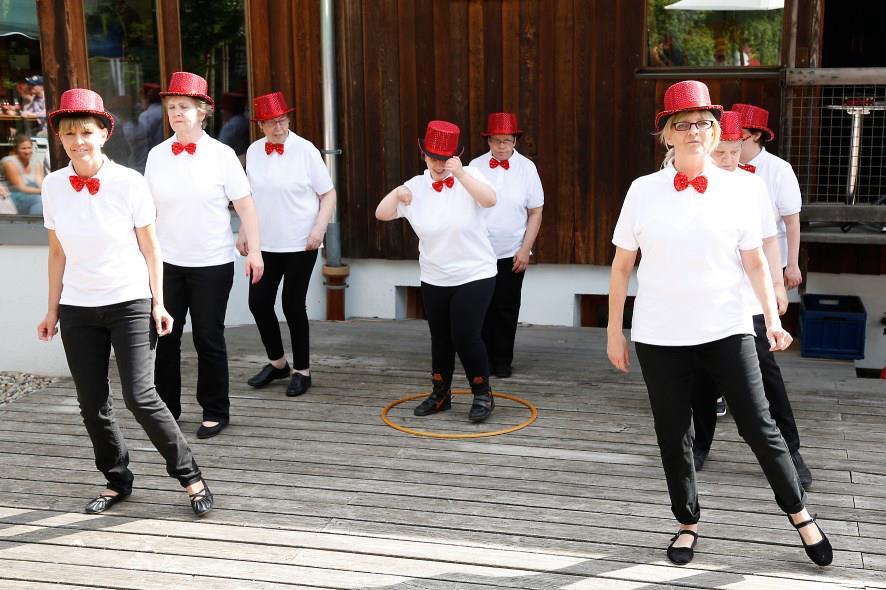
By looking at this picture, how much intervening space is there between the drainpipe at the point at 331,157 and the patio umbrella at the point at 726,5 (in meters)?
2.43

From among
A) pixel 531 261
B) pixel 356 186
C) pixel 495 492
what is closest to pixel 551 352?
pixel 531 261

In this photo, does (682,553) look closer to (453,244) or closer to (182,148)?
(453,244)

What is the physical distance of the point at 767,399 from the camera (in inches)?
169

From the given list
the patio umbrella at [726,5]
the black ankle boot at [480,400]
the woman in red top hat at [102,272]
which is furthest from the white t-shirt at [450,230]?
the patio umbrella at [726,5]


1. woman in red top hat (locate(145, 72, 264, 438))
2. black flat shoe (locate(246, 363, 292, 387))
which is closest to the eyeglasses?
woman in red top hat (locate(145, 72, 264, 438))

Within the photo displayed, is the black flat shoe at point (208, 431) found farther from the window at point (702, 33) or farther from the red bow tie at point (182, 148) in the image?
the window at point (702, 33)

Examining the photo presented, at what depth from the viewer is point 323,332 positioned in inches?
298

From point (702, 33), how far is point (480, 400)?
11.0 feet

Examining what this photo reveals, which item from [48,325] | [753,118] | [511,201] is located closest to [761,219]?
[753,118]

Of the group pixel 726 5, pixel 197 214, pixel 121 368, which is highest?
pixel 726 5

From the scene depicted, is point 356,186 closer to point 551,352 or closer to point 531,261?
point 531,261

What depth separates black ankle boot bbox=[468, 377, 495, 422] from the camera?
17.6ft

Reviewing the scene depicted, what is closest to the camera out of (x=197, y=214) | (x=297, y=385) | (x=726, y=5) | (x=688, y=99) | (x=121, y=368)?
(x=688, y=99)

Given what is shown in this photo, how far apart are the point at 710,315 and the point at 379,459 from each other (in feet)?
6.56
